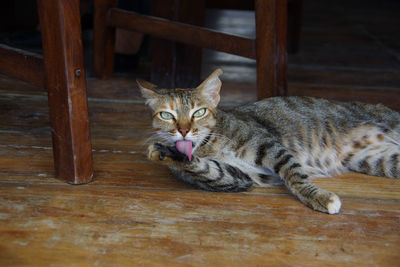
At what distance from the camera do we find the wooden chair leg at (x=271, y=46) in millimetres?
1790

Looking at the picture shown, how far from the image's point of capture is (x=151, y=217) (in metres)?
1.21

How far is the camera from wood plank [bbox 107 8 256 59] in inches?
75.6

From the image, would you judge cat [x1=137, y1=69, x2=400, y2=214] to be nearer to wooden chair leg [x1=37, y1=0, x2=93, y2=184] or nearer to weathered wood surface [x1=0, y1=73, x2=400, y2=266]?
weathered wood surface [x1=0, y1=73, x2=400, y2=266]

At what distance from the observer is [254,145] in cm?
152

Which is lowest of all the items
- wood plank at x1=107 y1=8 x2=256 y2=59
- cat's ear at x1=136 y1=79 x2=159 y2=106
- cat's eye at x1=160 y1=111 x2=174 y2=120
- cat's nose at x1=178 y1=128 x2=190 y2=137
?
cat's nose at x1=178 y1=128 x2=190 y2=137

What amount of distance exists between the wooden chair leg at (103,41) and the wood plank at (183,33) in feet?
0.15

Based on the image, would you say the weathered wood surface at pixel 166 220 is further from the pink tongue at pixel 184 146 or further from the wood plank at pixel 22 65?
the wood plank at pixel 22 65

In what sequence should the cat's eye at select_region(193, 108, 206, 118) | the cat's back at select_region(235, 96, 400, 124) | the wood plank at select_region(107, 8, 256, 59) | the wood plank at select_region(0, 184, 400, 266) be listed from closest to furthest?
1. the wood plank at select_region(0, 184, 400, 266)
2. the cat's eye at select_region(193, 108, 206, 118)
3. the cat's back at select_region(235, 96, 400, 124)
4. the wood plank at select_region(107, 8, 256, 59)

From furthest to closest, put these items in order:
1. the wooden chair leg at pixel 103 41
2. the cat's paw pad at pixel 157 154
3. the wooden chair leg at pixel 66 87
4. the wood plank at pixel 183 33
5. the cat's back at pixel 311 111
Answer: the wooden chair leg at pixel 103 41
the wood plank at pixel 183 33
the cat's back at pixel 311 111
the cat's paw pad at pixel 157 154
the wooden chair leg at pixel 66 87

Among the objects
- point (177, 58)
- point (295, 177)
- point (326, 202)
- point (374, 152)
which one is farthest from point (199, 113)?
point (177, 58)

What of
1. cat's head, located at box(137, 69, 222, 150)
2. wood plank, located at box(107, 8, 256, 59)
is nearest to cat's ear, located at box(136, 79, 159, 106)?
cat's head, located at box(137, 69, 222, 150)

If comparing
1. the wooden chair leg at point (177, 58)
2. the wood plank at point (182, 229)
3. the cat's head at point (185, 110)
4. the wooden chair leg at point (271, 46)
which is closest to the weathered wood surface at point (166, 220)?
the wood plank at point (182, 229)

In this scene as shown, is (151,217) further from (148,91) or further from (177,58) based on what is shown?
(177,58)

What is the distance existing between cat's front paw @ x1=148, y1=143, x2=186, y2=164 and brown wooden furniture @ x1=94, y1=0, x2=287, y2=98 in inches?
25.4
